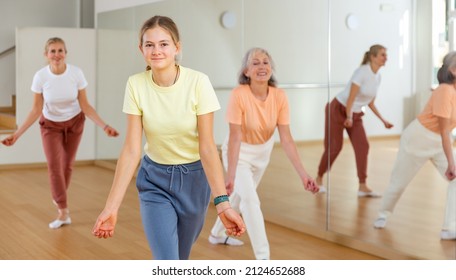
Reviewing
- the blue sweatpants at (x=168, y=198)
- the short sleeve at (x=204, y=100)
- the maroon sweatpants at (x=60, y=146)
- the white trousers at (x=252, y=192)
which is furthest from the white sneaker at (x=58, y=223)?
the short sleeve at (x=204, y=100)

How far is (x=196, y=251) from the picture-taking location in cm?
524

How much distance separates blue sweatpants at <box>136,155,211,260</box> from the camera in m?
2.82

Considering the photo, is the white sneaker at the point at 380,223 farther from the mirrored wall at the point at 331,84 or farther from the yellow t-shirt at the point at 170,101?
the yellow t-shirt at the point at 170,101

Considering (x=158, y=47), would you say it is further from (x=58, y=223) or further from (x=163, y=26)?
(x=58, y=223)

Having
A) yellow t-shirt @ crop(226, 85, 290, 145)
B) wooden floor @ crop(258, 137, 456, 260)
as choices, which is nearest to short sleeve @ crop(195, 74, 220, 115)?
yellow t-shirt @ crop(226, 85, 290, 145)

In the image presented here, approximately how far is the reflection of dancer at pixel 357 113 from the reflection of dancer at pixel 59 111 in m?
1.63

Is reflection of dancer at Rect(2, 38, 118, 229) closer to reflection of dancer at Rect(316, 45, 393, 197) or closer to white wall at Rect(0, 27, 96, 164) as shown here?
reflection of dancer at Rect(316, 45, 393, 197)

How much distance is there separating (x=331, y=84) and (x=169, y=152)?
306 centimetres

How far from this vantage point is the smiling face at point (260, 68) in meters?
4.50

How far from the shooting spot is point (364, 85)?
5.31 meters

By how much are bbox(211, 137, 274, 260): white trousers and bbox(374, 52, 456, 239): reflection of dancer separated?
847mm

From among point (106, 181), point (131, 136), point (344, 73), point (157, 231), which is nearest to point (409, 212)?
point (344, 73)

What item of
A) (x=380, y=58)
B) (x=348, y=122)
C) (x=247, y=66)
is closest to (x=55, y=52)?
(x=247, y=66)
